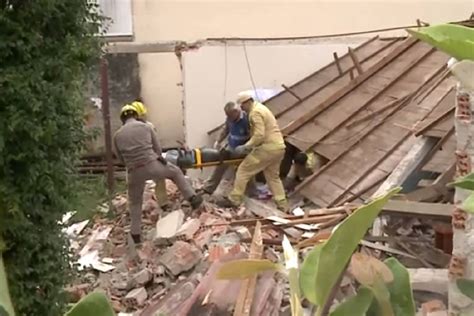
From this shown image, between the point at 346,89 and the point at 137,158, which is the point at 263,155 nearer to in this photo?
the point at 137,158

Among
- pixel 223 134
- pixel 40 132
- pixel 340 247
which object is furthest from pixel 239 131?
pixel 340 247

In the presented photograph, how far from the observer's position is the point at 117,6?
15234 mm

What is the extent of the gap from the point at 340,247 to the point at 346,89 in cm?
1125

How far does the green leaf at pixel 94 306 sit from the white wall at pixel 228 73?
41.6 ft

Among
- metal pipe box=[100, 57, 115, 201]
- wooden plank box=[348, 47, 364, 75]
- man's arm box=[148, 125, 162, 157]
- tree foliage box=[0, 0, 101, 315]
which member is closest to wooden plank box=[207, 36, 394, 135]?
wooden plank box=[348, 47, 364, 75]

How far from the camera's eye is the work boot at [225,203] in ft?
36.0

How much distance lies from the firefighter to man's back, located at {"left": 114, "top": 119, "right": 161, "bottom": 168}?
1520 millimetres

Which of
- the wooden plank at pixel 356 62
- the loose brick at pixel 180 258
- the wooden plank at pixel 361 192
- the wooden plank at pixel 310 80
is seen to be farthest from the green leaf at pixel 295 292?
the wooden plank at pixel 356 62

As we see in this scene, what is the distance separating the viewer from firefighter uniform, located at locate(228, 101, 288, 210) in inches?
418

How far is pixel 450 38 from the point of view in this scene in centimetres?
89

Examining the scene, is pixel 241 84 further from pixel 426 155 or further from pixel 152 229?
pixel 426 155

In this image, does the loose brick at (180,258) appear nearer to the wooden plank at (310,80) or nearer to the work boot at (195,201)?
the work boot at (195,201)

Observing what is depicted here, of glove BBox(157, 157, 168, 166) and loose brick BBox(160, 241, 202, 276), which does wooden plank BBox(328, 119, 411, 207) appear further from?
glove BBox(157, 157, 168, 166)

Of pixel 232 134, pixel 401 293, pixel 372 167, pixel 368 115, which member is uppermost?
pixel 401 293
